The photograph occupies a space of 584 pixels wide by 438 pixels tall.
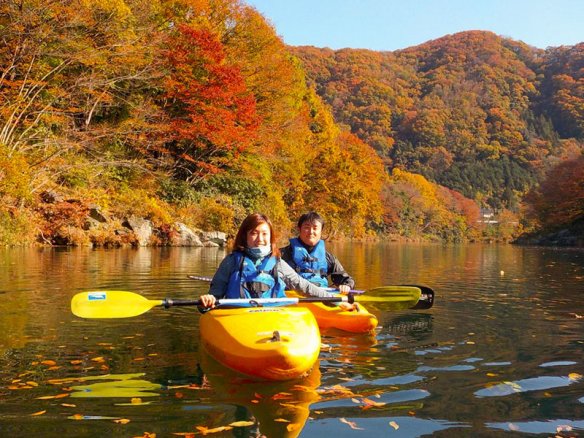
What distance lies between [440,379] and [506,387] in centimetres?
45

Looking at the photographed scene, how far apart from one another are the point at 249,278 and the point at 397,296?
1.96 m

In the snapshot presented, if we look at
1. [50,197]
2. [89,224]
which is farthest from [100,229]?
[50,197]

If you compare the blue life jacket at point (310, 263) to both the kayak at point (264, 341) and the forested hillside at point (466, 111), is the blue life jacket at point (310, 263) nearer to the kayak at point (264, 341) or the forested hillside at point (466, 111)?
the kayak at point (264, 341)

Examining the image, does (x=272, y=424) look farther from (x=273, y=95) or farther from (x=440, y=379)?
(x=273, y=95)

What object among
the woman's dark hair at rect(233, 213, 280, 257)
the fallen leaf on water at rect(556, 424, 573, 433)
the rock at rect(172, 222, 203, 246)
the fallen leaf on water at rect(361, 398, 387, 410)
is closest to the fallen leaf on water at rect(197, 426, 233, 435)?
the fallen leaf on water at rect(361, 398, 387, 410)

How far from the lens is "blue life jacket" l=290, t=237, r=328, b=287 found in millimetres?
7512

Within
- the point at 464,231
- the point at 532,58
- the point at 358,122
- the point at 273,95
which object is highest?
the point at 532,58

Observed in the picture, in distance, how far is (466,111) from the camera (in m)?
105

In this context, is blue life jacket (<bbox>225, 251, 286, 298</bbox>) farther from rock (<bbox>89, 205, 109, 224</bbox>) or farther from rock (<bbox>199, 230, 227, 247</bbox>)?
rock (<bbox>199, 230, 227, 247</bbox>)

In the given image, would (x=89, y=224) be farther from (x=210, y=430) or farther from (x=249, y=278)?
(x=210, y=430)

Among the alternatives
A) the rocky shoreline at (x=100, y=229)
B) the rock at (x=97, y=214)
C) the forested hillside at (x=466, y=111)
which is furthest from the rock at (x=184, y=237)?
the forested hillside at (x=466, y=111)

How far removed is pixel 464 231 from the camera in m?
79.9

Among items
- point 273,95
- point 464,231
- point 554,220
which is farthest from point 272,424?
point 464,231

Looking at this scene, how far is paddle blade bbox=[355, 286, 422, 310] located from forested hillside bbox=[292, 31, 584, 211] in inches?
3598
